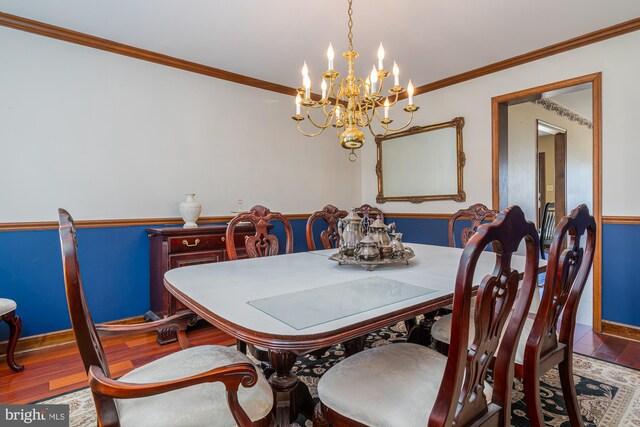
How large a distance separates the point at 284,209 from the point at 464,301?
326 cm

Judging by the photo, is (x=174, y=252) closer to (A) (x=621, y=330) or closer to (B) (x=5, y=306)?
(B) (x=5, y=306)

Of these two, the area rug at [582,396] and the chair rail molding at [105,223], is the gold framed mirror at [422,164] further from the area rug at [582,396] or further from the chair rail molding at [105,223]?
the chair rail molding at [105,223]

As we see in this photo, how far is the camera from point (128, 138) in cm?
293

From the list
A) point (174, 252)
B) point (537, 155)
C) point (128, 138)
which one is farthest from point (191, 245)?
point (537, 155)

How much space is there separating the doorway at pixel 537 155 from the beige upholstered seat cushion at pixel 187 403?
302cm

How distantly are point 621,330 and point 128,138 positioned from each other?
4.29 m

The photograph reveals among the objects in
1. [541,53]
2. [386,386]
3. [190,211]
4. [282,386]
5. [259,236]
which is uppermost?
[541,53]

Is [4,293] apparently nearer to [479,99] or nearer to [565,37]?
[479,99]

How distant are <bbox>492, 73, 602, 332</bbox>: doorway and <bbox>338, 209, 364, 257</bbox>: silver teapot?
2.21 m

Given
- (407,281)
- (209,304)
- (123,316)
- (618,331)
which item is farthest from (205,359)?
(618,331)

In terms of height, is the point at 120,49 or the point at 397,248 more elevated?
the point at 120,49

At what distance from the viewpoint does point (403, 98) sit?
4.25 m

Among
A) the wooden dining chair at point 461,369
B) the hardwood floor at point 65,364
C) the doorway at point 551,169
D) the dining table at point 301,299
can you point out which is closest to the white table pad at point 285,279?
the dining table at point 301,299

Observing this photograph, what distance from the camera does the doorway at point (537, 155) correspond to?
2789 millimetres
